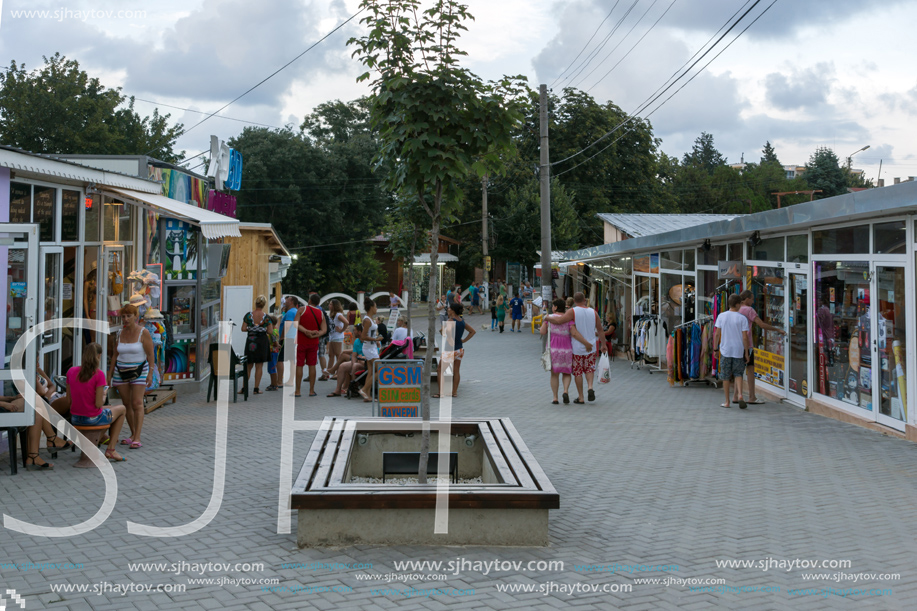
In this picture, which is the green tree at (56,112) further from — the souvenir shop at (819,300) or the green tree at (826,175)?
the green tree at (826,175)

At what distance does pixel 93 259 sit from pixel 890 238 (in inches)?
401

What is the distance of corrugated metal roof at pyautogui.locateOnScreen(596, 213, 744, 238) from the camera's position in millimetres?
28438

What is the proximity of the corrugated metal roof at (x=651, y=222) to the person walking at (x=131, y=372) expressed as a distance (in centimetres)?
2155

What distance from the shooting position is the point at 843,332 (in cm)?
1038

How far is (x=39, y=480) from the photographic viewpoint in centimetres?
706

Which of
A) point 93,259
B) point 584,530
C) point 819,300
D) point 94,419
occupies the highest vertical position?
point 93,259

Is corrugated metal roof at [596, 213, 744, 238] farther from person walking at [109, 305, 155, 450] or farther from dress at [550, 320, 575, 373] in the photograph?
person walking at [109, 305, 155, 450]

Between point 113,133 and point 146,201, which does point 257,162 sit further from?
point 146,201

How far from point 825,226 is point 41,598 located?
10.1m

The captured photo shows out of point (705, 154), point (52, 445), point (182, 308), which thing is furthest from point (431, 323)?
point (705, 154)

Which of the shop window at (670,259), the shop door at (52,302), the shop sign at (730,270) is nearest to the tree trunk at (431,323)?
the shop door at (52,302)

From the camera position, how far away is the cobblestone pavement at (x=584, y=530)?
4.52m

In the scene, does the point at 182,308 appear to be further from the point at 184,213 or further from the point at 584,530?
the point at 584,530

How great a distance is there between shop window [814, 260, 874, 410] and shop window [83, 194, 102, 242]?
388 inches
